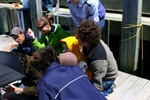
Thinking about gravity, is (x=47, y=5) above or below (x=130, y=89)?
above

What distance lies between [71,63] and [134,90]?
1.51 meters

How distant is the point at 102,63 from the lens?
2844 mm

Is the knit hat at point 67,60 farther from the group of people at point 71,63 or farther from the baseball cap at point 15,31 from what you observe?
the baseball cap at point 15,31

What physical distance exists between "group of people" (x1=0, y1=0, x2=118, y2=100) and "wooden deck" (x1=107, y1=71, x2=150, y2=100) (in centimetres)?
16

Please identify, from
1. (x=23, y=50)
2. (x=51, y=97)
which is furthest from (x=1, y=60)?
(x=23, y=50)

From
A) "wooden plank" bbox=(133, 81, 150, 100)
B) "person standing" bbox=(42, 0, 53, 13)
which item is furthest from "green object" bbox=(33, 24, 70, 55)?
"person standing" bbox=(42, 0, 53, 13)

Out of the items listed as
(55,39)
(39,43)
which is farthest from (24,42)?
(55,39)

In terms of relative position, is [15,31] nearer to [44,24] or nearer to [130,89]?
[44,24]

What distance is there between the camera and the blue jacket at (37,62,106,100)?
188 centimetres

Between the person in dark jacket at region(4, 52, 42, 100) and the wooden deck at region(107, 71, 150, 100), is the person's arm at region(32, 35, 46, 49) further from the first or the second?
the wooden deck at region(107, 71, 150, 100)

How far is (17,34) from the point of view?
3.78 meters

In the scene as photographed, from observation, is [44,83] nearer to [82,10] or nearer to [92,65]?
[92,65]

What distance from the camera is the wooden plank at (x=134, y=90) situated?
11.1 feet

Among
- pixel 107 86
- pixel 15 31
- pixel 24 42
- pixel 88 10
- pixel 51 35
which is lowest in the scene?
pixel 107 86
